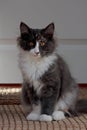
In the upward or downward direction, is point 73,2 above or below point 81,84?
above

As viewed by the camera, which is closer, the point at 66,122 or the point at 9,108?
the point at 66,122

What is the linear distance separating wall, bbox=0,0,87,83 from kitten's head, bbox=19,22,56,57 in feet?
1.49

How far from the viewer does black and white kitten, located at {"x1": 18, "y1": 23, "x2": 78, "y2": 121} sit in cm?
133

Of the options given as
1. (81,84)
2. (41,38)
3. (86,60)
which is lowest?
(81,84)

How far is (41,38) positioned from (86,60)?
59 cm

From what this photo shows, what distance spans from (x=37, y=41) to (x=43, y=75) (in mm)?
125

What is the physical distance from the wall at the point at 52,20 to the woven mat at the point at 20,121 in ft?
1.11

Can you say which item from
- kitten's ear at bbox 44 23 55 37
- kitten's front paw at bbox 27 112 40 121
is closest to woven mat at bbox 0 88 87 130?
kitten's front paw at bbox 27 112 40 121

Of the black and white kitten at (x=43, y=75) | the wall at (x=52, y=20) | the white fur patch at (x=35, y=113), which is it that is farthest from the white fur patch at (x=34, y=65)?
the wall at (x=52, y=20)

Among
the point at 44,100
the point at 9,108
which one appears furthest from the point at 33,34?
the point at 9,108

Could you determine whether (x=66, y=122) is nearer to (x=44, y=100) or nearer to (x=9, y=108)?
(x=44, y=100)

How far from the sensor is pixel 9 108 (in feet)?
4.90

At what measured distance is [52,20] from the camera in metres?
1.82

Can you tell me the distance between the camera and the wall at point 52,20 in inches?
71.2
